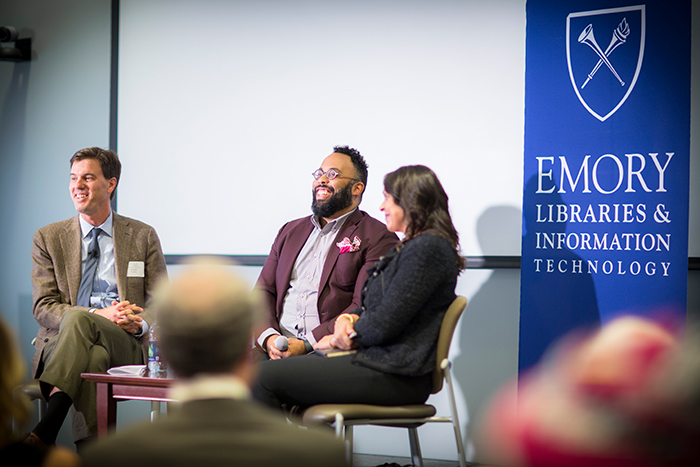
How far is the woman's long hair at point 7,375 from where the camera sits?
860 mm

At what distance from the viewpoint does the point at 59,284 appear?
128 inches

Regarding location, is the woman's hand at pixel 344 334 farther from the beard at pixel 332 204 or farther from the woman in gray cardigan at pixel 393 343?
the beard at pixel 332 204

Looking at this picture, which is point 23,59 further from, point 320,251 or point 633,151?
point 633,151

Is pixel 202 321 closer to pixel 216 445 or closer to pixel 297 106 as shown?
pixel 216 445

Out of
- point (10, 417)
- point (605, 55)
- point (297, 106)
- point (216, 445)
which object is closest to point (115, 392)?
point (10, 417)

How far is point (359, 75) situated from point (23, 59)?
2.40 m

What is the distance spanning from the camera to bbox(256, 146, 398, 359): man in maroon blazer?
3.00 meters

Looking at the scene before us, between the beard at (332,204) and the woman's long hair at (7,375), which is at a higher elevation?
the beard at (332,204)

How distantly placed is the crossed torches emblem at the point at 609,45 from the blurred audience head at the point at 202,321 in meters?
2.56

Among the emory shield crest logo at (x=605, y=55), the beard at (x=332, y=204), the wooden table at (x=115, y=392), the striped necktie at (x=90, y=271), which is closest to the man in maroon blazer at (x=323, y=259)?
the beard at (x=332, y=204)

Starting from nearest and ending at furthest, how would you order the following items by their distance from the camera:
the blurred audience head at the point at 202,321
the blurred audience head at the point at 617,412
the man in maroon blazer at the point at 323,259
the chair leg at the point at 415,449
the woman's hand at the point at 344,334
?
the blurred audience head at the point at 617,412 < the blurred audience head at the point at 202,321 < the woman's hand at the point at 344,334 < the chair leg at the point at 415,449 < the man in maroon blazer at the point at 323,259

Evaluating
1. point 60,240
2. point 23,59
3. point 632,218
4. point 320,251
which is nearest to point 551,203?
point 632,218

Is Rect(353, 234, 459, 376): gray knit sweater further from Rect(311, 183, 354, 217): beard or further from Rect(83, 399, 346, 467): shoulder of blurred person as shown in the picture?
Rect(83, 399, 346, 467): shoulder of blurred person

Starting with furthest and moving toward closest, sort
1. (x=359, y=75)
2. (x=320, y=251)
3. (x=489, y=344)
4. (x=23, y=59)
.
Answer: (x=23, y=59) → (x=359, y=75) → (x=489, y=344) → (x=320, y=251)
